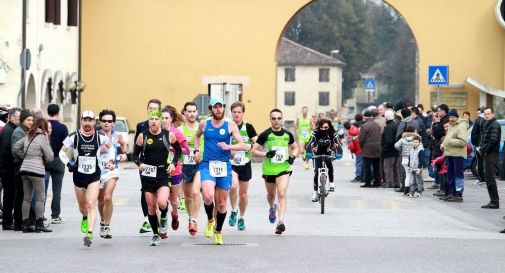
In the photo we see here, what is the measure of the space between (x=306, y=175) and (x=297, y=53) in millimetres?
86150

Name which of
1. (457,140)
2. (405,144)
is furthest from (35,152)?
(405,144)

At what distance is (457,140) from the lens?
2358 cm

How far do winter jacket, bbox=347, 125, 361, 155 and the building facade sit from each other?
86.0 metres

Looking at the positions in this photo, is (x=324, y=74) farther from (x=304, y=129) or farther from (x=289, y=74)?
(x=304, y=129)

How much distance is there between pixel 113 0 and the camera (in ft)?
136

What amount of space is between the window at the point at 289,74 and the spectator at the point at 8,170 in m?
103

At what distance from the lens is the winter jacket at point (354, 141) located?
99.8 feet

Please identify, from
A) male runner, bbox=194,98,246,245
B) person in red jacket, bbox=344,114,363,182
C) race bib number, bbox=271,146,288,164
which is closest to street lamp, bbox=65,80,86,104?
person in red jacket, bbox=344,114,363,182

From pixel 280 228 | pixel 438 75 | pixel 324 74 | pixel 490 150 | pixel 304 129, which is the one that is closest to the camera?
pixel 280 228

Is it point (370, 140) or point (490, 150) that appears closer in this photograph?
point (490, 150)

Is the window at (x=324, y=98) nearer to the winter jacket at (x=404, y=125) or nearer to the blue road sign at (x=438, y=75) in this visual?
the blue road sign at (x=438, y=75)

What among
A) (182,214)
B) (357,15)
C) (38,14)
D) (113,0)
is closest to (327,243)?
(182,214)

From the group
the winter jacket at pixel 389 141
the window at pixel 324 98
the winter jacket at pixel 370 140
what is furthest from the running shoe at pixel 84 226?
the window at pixel 324 98

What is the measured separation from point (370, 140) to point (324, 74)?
93493 millimetres
